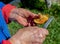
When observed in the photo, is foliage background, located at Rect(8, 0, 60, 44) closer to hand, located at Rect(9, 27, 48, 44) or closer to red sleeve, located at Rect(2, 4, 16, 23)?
red sleeve, located at Rect(2, 4, 16, 23)

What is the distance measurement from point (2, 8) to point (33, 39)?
56cm

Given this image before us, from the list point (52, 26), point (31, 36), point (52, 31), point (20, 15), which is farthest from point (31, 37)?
point (52, 26)

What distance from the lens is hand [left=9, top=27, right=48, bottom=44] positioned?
1.81 m

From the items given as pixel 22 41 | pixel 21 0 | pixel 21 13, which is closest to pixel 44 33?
pixel 22 41

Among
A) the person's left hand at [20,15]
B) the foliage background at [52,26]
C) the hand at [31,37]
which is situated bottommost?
the foliage background at [52,26]

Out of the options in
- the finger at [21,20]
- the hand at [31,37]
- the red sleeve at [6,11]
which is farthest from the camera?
the red sleeve at [6,11]

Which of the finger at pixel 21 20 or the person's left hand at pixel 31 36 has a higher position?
the person's left hand at pixel 31 36

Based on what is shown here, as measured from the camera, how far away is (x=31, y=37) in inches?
71.7

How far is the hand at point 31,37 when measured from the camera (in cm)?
181

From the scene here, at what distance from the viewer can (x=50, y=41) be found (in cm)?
452

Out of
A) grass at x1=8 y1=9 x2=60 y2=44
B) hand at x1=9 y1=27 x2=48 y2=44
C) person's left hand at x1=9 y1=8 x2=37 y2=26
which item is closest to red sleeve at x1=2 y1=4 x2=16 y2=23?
person's left hand at x1=9 y1=8 x2=37 y2=26

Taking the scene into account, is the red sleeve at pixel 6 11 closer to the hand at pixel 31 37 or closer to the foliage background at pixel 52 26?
the hand at pixel 31 37

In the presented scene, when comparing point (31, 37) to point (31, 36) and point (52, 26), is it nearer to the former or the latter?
point (31, 36)

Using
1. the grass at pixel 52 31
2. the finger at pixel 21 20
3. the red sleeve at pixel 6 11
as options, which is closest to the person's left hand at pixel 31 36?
the finger at pixel 21 20
